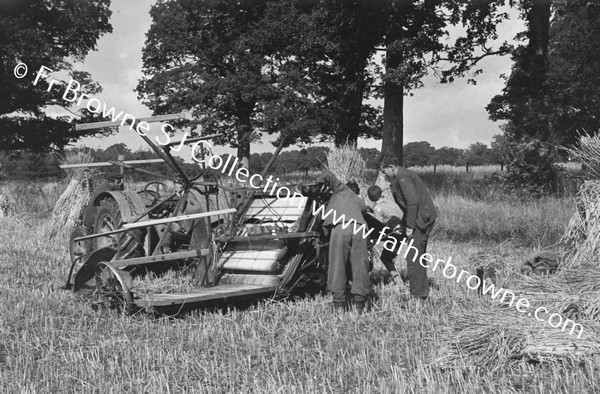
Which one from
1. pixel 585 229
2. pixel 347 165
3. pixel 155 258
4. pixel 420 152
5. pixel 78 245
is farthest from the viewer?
pixel 420 152

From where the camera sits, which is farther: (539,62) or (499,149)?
(499,149)

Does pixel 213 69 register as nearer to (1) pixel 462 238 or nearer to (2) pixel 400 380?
(1) pixel 462 238

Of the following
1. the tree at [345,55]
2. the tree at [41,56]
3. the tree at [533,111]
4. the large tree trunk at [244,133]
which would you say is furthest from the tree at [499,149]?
the tree at [41,56]

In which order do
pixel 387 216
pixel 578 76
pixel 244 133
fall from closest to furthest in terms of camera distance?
pixel 387 216, pixel 578 76, pixel 244 133

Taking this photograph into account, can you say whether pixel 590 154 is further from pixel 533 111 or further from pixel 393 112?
pixel 393 112

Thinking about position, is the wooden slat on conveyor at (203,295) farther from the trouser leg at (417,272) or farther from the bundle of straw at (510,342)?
the bundle of straw at (510,342)

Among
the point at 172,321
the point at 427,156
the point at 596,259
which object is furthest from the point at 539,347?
the point at 427,156

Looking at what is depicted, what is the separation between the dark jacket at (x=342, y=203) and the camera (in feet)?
23.1

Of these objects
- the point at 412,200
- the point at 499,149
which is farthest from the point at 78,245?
the point at 499,149

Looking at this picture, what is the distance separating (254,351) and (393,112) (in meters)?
16.3

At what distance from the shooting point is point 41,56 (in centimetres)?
2820

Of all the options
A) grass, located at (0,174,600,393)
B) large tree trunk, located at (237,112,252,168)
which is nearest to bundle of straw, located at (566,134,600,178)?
grass, located at (0,174,600,393)

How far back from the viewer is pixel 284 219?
8.02 meters

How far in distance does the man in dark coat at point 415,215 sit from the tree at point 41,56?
24.2 meters
